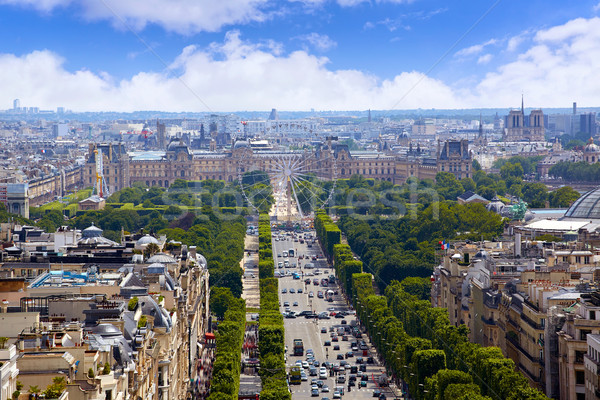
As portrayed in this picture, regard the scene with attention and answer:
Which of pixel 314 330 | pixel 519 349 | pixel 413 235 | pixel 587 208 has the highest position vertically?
pixel 587 208

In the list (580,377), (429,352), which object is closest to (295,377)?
(429,352)

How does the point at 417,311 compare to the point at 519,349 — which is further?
the point at 417,311

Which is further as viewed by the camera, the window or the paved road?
the paved road

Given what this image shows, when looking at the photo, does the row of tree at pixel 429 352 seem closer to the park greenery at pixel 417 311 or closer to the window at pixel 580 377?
the park greenery at pixel 417 311

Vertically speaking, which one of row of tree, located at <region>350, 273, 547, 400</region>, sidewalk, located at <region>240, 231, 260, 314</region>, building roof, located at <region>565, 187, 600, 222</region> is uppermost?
building roof, located at <region>565, 187, 600, 222</region>

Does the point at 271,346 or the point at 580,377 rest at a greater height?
the point at 580,377

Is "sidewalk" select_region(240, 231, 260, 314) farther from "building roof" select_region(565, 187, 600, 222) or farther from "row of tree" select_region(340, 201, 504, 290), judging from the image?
"building roof" select_region(565, 187, 600, 222)

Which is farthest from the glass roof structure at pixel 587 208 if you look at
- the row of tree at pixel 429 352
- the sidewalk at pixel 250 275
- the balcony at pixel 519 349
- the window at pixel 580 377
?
the window at pixel 580 377

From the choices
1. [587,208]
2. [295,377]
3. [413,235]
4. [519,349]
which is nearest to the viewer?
[519,349]

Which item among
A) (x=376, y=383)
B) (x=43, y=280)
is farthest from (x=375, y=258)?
(x=43, y=280)

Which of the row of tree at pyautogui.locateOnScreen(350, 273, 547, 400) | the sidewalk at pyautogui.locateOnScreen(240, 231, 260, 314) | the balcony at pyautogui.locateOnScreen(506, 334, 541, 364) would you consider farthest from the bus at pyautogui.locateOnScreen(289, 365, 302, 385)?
the sidewalk at pyautogui.locateOnScreen(240, 231, 260, 314)

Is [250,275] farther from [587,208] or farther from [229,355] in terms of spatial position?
[229,355]
